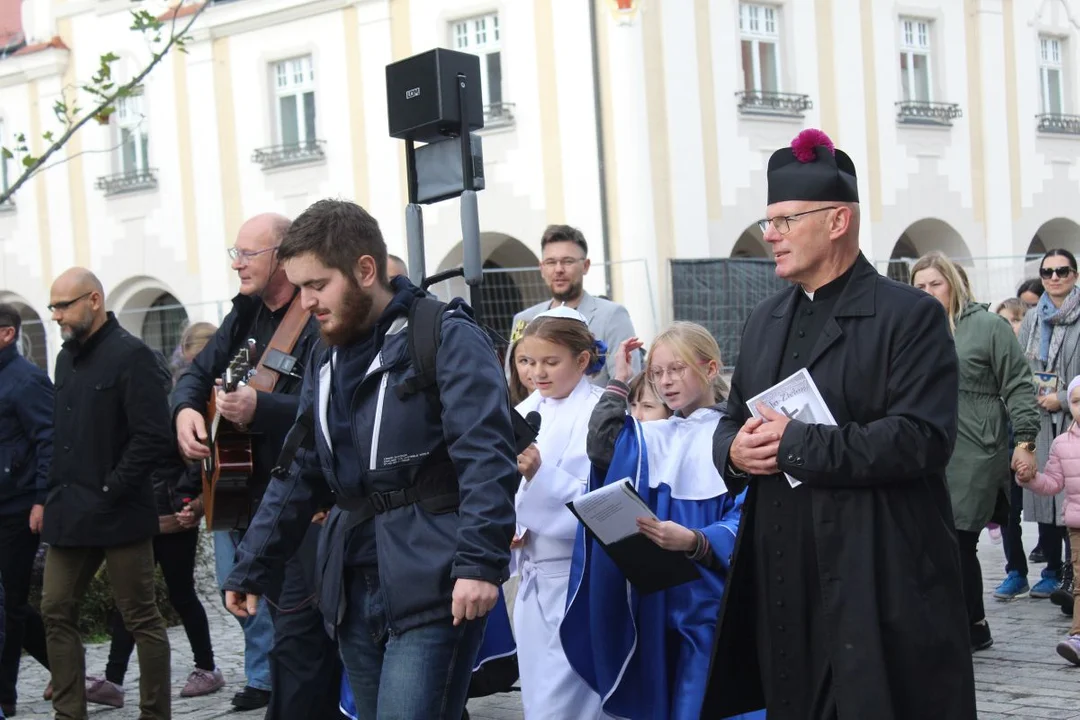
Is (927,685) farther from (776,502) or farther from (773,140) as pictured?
(773,140)

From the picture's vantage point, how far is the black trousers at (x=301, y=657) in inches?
195

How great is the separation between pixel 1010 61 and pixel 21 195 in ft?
56.5

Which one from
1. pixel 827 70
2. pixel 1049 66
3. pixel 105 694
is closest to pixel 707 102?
pixel 827 70

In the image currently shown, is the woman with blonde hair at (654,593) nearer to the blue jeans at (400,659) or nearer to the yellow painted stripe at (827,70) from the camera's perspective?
the blue jeans at (400,659)

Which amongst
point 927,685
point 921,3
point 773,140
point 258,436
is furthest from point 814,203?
point 921,3

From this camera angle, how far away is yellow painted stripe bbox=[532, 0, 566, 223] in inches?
850

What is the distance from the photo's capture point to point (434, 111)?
8.35 m

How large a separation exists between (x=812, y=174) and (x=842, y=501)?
2.86 ft

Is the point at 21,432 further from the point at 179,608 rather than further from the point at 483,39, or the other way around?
the point at 483,39

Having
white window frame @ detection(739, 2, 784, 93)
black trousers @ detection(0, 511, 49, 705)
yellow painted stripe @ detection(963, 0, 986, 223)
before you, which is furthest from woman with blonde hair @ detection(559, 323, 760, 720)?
yellow painted stripe @ detection(963, 0, 986, 223)

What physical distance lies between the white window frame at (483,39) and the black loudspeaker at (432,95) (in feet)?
44.9

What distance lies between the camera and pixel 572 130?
70.3 feet

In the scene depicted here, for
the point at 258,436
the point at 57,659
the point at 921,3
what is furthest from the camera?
the point at 921,3

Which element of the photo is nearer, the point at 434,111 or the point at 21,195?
the point at 434,111
